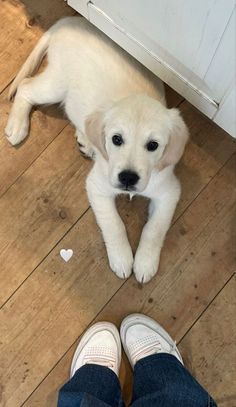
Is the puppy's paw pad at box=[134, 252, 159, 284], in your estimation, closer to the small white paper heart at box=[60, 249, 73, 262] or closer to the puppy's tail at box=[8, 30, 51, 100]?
the small white paper heart at box=[60, 249, 73, 262]

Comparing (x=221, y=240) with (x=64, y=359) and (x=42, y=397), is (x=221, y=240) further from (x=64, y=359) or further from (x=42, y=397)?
(x=42, y=397)

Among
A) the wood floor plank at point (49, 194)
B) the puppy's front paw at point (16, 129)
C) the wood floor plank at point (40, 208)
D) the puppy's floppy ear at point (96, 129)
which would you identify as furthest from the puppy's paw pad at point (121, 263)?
the puppy's front paw at point (16, 129)

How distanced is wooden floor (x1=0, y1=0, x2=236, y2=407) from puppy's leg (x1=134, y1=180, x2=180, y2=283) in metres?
0.07

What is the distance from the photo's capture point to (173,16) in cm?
144

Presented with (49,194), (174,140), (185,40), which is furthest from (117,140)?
(49,194)

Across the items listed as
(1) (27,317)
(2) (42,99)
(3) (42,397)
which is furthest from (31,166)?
(3) (42,397)

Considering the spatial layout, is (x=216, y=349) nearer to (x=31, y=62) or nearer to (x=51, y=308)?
(x=51, y=308)

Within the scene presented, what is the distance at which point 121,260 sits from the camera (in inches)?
72.8

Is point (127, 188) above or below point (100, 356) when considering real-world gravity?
above

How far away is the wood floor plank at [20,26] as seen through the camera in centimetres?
207

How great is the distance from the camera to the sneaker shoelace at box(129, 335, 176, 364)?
1.82 metres

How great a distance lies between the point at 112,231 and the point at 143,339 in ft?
1.44

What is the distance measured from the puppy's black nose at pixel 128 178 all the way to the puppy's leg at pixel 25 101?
0.61 m

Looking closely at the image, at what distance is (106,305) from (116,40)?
3.37 ft
